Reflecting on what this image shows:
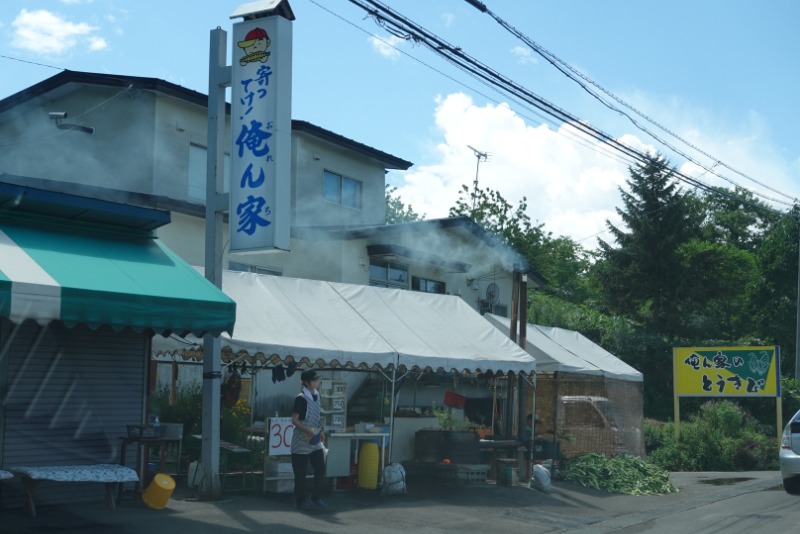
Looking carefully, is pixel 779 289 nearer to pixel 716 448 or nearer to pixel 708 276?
pixel 708 276

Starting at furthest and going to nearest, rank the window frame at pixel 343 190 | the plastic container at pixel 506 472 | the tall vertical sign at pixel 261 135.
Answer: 1. the window frame at pixel 343 190
2. the plastic container at pixel 506 472
3. the tall vertical sign at pixel 261 135

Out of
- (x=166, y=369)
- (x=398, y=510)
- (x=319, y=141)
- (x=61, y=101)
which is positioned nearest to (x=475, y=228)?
(x=319, y=141)

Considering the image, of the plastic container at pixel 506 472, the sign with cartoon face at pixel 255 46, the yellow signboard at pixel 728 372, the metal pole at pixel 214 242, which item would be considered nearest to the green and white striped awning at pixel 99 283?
the metal pole at pixel 214 242

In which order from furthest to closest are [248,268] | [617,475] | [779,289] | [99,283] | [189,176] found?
[779,289] < [189,176] < [248,268] < [617,475] < [99,283]

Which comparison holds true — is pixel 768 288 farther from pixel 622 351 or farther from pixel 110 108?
Answer: pixel 110 108

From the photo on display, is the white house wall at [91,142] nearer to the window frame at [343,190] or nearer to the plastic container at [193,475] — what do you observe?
the window frame at [343,190]

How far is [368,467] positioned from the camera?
14227 mm

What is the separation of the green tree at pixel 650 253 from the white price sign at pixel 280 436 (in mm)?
30259

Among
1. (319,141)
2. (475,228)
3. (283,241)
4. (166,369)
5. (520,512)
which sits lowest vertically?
(520,512)

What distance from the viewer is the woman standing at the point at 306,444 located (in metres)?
11.7

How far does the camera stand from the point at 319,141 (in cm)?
2606

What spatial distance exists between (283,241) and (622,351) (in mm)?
27260

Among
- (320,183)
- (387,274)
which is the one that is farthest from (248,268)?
(320,183)

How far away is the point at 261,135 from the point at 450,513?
224 inches
